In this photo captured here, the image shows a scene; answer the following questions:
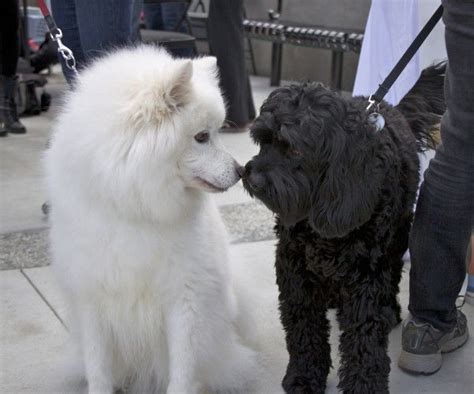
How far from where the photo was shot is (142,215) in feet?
8.02

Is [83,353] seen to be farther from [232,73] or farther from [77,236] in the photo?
[232,73]

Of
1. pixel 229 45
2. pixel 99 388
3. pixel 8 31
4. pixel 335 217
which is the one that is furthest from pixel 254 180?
pixel 8 31

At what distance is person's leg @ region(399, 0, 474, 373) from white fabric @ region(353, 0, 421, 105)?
3.08 feet

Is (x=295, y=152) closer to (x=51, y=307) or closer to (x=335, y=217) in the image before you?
(x=335, y=217)

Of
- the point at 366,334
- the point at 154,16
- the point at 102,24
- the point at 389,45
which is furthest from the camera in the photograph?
the point at 154,16

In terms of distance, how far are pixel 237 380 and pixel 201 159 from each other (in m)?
0.90

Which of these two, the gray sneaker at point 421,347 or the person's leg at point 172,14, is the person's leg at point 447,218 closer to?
the gray sneaker at point 421,347

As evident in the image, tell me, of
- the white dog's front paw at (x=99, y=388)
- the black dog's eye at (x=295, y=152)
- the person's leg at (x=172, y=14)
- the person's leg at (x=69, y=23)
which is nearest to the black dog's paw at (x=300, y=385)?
the white dog's front paw at (x=99, y=388)

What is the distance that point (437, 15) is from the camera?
2.93 meters

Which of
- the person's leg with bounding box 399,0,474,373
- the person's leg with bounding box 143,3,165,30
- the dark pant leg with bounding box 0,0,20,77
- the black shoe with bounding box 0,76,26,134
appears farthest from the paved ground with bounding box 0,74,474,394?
the person's leg with bounding box 143,3,165,30

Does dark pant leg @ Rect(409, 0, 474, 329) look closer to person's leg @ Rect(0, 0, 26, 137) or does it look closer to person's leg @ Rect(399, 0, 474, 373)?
person's leg @ Rect(399, 0, 474, 373)

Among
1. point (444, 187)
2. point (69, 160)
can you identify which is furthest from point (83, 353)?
point (444, 187)

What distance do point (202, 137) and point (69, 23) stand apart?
1.56m

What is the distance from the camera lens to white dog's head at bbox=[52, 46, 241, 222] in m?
2.33
